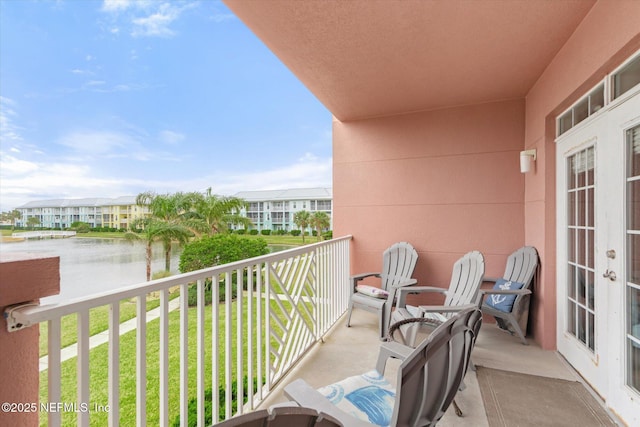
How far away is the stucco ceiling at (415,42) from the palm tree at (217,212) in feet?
32.0

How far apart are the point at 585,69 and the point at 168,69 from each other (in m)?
27.1

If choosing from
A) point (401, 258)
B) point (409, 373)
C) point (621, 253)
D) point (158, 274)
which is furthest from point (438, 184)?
point (158, 274)

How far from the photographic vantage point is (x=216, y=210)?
1238cm

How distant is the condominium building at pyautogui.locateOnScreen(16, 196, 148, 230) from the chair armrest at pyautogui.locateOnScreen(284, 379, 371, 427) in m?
5.89

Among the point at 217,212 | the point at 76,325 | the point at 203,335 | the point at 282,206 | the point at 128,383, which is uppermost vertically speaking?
the point at 282,206

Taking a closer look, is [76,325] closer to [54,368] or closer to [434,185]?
[54,368]

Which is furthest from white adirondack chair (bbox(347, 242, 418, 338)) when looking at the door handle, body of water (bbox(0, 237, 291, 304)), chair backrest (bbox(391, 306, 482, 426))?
body of water (bbox(0, 237, 291, 304))

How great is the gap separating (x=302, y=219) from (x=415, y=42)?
8994mm

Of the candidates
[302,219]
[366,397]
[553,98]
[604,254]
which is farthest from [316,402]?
[302,219]

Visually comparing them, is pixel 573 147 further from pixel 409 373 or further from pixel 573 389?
pixel 409 373

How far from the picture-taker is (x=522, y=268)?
3395mm

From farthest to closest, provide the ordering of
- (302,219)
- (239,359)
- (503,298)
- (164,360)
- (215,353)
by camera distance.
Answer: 1. (302,219)
2. (503,298)
3. (239,359)
4. (215,353)
5. (164,360)

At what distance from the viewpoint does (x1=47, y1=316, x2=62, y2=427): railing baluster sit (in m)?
0.96

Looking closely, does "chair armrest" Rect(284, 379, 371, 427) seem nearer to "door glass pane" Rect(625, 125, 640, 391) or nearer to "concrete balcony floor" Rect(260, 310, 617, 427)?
"concrete balcony floor" Rect(260, 310, 617, 427)
